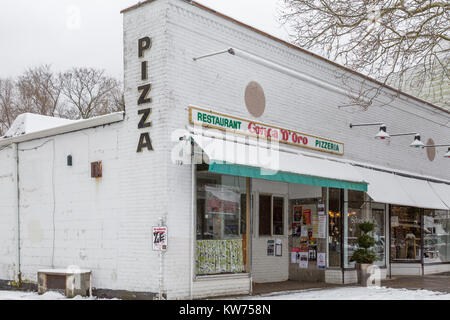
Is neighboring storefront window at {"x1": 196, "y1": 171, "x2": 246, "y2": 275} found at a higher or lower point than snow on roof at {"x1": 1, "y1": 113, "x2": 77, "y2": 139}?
lower

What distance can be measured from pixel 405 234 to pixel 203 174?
9.56 meters

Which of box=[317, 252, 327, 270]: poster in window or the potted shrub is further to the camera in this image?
box=[317, 252, 327, 270]: poster in window

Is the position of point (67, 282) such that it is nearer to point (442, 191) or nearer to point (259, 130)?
point (259, 130)

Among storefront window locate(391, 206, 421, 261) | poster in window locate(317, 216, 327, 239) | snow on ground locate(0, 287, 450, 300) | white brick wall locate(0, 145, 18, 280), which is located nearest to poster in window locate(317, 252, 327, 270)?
poster in window locate(317, 216, 327, 239)

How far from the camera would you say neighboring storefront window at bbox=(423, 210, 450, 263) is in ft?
61.9

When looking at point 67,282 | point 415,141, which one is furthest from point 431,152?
point 67,282

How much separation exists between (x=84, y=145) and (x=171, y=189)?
276cm

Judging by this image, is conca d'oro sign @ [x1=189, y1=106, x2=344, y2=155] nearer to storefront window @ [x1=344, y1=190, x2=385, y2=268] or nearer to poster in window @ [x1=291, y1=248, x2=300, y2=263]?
storefront window @ [x1=344, y1=190, x2=385, y2=268]

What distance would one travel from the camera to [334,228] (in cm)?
1485

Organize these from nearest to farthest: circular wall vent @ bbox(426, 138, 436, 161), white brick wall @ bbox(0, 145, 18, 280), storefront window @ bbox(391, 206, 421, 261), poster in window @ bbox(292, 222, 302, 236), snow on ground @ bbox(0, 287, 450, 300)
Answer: snow on ground @ bbox(0, 287, 450, 300)
white brick wall @ bbox(0, 145, 18, 280)
poster in window @ bbox(292, 222, 302, 236)
storefront window @ bbox(391, 206, 421, 261)
circular wall vent @ bbox(426, 138, 436, 161)

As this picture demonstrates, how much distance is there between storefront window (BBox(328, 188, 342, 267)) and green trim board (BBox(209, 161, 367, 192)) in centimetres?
86

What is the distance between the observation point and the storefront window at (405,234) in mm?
17578
